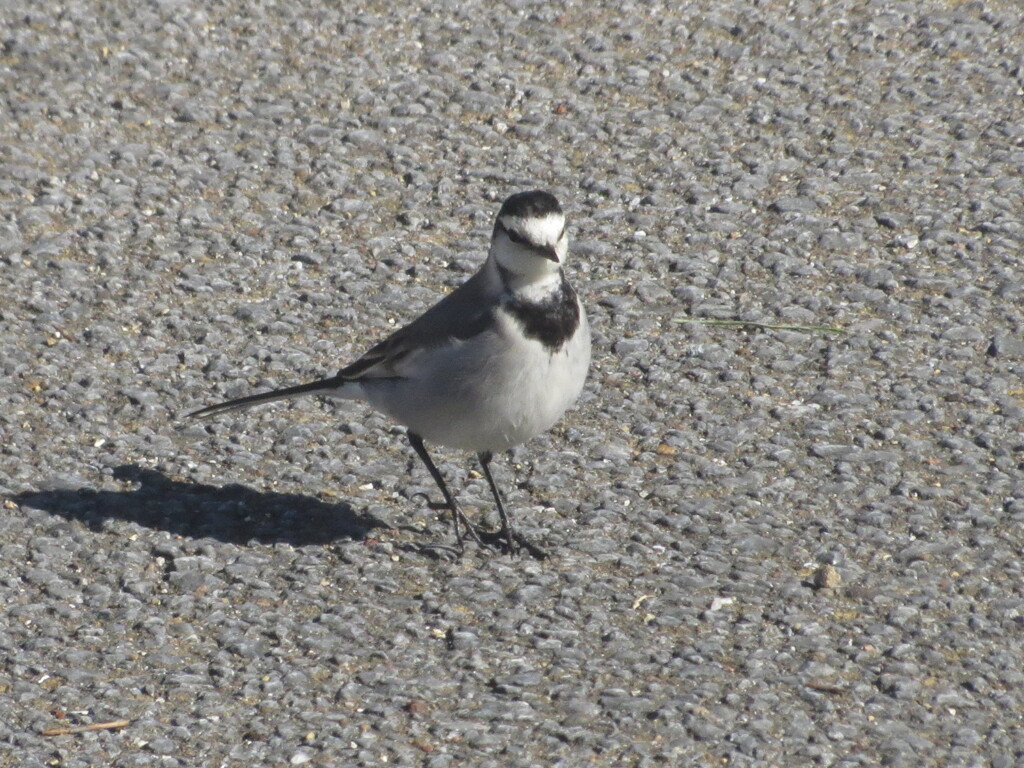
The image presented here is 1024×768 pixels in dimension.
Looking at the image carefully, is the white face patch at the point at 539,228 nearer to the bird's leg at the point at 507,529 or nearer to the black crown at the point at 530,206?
the black crown at the point at 530,206

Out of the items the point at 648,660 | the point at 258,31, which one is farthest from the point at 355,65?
the point at 648,660

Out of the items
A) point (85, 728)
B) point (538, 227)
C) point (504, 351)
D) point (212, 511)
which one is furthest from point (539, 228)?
point (85, 728)

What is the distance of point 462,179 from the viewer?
26.0 ft

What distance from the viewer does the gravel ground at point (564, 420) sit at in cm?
470

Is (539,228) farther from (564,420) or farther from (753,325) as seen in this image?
(753,325)

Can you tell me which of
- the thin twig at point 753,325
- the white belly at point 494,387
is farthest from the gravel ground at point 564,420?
the white belly at point 494,387

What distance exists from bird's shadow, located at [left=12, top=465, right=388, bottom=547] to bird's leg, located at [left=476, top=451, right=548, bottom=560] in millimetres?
474

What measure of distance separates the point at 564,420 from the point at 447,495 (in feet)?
2.97

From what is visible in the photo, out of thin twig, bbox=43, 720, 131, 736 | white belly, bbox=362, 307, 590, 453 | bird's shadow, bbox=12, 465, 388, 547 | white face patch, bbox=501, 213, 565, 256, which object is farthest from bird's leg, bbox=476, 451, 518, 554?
thin twig, bbox=43, 720, 131, 736

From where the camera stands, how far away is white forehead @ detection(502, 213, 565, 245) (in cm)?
538

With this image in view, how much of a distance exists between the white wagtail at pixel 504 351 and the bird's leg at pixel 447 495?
0.6 inches

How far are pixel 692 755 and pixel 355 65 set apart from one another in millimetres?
5445

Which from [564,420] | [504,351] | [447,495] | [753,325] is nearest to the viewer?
[504,351]

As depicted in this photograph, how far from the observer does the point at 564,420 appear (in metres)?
6.39
